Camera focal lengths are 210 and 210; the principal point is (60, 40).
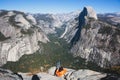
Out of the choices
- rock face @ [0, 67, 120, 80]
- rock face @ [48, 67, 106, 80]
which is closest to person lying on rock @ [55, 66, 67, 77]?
rock face @ [0, 67, 120, 80]

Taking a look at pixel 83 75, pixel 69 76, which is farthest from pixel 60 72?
pixel 83 75

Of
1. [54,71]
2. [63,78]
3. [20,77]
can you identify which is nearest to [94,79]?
[63,78]

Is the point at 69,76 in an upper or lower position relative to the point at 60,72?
lower

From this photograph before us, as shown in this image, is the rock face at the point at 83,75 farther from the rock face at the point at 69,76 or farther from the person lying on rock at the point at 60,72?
the person lying on rock at the point at 60,72

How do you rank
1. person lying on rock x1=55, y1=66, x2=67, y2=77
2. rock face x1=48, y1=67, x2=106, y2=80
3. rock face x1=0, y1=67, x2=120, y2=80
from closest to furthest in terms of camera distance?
rock face x1=0, y1=67, x2=120, y2=80 < rock face x1=48, y1=67, x2=106, y2=80 < person lying on rock x1=55, y1=66, x2=67, y2=77

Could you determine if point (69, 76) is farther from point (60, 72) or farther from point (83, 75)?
point (83, 75)

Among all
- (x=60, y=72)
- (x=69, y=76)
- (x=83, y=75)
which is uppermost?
(x=60, y=72)

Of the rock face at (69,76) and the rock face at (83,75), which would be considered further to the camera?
the rock face at (83,75)

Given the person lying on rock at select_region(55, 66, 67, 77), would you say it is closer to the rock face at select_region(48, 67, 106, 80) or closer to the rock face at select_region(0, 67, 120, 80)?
the rock face at select_region(0, 67, 120, 80)

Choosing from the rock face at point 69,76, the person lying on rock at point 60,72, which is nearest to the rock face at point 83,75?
the rock face at point 69,76

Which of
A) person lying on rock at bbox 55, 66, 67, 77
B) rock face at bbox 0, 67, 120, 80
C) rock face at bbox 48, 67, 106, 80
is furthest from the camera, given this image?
person lying on rock at bbox 55, 66, 67, 77

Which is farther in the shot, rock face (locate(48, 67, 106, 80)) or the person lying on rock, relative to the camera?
the person lying on rock
